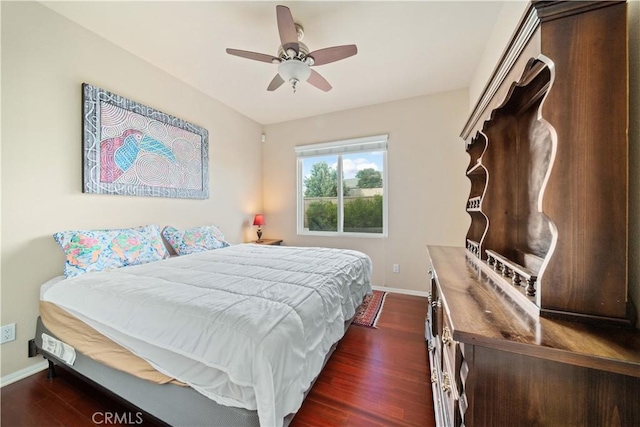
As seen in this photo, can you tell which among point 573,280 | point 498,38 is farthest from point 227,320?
point 498,38

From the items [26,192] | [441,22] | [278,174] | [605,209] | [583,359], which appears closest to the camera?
[583,359]

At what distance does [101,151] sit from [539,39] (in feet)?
9.96

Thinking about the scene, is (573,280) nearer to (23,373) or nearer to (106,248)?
(106,248)

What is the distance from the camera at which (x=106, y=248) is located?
6.43 feet

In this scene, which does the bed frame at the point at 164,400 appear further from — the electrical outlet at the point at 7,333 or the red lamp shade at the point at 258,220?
the red lamp shade at the point at 258,220

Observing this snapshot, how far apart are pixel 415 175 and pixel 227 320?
121 inches

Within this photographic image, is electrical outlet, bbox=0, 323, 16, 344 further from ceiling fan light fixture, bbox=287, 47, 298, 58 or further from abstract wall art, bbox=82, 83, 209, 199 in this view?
ceiling fan light fixture, bbox=287, 47, 298, 58

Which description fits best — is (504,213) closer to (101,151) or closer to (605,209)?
(605,209)

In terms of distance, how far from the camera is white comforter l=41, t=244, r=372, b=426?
0.98 m

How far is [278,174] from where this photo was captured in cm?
430

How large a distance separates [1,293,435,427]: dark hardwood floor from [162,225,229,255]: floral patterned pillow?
49.7 inches

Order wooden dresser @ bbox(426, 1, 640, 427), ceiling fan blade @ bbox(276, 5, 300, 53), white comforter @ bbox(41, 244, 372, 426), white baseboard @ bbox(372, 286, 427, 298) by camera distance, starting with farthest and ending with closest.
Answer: white baseboard @ bbox(372, 286, 427, 298) < ceiling fan blade @ bbox(276, 5, 300, 53) < white comforter @ bbox(41, 244, 372, 426) < wooden dresser @ bbox(426, 1, 640, 427)

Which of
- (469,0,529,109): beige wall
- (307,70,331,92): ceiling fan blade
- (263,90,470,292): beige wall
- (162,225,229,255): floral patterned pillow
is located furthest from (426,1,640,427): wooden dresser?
(162,225,229,255): floral patterned pillow

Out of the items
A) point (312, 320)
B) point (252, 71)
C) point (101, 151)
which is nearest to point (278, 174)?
point (252, 71)
